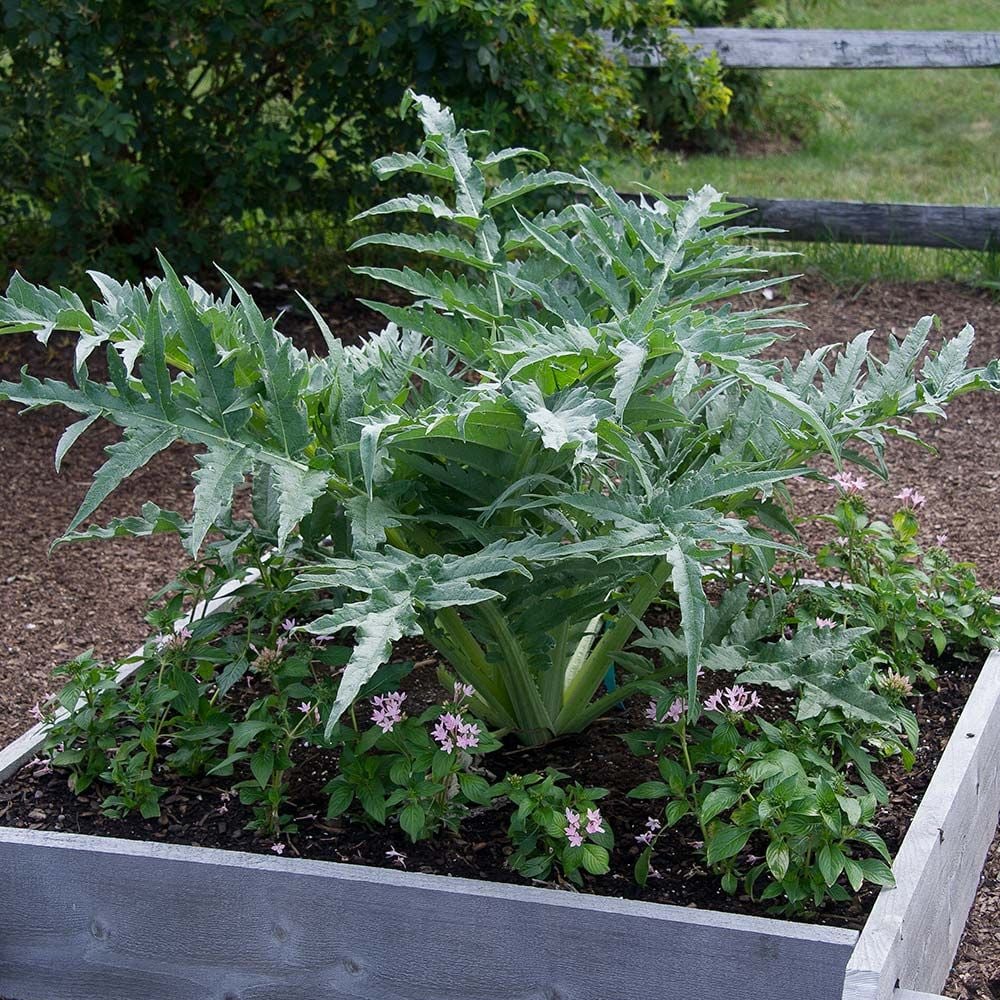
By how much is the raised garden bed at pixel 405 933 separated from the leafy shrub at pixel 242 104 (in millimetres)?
3151

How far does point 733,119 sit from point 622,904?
8000 mm

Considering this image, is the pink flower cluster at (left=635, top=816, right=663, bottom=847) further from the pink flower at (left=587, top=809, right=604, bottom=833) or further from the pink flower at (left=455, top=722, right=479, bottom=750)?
the pink flower at (left=455, top=722, right=479, bottom=750)

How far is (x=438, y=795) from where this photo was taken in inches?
94.3

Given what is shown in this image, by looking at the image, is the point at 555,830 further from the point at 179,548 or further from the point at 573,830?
the point at 179,548

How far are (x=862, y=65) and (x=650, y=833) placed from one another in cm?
571

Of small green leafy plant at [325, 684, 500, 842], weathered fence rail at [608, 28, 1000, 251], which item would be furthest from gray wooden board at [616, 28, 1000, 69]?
small green leafy plant at [325, 684, 500, 842]

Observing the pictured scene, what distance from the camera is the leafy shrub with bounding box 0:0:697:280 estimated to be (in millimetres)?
4922

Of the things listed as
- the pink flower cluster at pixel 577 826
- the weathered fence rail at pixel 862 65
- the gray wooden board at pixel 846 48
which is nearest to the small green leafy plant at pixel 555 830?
the pink flower cluster at pixel 577 826

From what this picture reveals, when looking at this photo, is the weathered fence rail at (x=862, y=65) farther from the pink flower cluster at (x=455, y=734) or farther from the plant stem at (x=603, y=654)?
the pink flower cluster at (x=455, y=734)

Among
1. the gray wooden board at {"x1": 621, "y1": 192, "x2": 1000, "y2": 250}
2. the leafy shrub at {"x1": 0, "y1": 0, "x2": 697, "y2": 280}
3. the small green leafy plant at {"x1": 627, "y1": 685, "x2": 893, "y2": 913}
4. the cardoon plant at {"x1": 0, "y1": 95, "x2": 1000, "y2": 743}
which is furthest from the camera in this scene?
the gray wooden board at {"x1": 621, "y1": 192, "x2": 1000, "y2": 250}

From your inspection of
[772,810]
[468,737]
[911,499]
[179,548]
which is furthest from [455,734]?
[179,548]

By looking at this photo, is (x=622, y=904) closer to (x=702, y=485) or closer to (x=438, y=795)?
(x=438, y=795)

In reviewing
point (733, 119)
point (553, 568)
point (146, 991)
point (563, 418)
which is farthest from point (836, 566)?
point (733, 119)

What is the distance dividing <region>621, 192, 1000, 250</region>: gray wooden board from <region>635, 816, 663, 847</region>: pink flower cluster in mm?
4225
